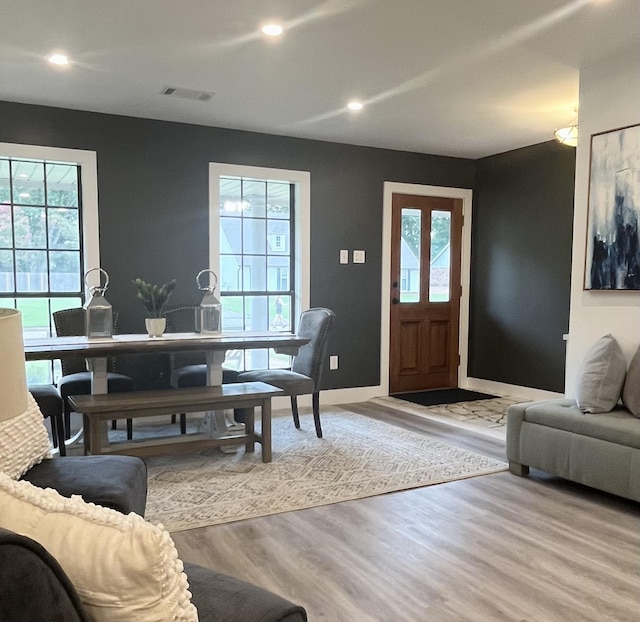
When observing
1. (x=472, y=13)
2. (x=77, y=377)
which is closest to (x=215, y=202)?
(x=77, y=377)

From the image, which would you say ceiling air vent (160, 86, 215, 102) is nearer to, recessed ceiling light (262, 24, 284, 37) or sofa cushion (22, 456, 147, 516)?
recessed ceiling light (262, 24, 284, 37)

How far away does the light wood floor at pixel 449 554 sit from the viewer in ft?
6.80

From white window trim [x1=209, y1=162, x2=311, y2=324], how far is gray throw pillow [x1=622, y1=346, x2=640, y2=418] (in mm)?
2913

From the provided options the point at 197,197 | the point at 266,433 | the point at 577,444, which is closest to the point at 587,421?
the point at 577,444

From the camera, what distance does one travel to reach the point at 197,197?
4938 millimetres

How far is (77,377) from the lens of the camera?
3969 mm

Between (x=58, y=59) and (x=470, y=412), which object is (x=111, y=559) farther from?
(x=470, y=412)

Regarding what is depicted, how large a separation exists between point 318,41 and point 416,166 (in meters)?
2.95

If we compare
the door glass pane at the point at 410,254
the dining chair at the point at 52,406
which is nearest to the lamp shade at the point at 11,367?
the dining chair at the point at 52,406

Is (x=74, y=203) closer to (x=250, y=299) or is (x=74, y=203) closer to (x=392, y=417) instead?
(x=250, y=299)

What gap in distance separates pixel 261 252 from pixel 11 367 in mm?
4174

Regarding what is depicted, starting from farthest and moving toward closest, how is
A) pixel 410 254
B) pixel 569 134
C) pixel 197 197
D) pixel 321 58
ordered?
pixel 410 254 < pixel 197 197 < pixel 569 134 < pixel 321 58

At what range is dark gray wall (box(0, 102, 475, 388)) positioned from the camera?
180 inches

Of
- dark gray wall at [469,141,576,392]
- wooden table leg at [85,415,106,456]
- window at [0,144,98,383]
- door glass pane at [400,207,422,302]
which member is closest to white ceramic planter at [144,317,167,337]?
wooden table leg at [85,415,106,456]
